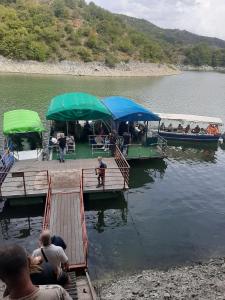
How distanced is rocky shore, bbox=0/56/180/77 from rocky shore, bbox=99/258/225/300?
93390 mm

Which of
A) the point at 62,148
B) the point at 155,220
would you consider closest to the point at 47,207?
the point at 155,220

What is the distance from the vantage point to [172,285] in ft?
41.7

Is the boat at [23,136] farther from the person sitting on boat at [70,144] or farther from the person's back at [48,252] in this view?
the person's back at [48,252]

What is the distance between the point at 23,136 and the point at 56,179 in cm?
750

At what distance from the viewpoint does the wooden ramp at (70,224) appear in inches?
524

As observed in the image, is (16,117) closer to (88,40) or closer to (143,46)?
(88,40)

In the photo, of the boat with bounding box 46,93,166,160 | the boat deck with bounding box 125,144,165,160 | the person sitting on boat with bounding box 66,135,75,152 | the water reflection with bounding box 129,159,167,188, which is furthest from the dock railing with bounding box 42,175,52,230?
the boat deck with bounding box 125,144,165,160

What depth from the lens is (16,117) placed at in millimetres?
26453

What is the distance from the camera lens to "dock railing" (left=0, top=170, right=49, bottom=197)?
1824 cm

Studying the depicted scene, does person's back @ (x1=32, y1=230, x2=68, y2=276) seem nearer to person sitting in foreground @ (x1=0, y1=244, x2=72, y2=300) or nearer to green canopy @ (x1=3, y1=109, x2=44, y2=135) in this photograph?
person sitting in foreground @ (x1=0, y1=244, x2=72, y2=300)

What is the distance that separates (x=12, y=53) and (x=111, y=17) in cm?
7599

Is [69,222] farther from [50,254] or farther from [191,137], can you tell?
[191,137]

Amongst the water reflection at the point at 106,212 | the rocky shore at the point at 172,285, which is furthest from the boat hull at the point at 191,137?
the rocky shore at the point at 172,285

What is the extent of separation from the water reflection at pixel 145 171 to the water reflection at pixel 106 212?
313 cm
